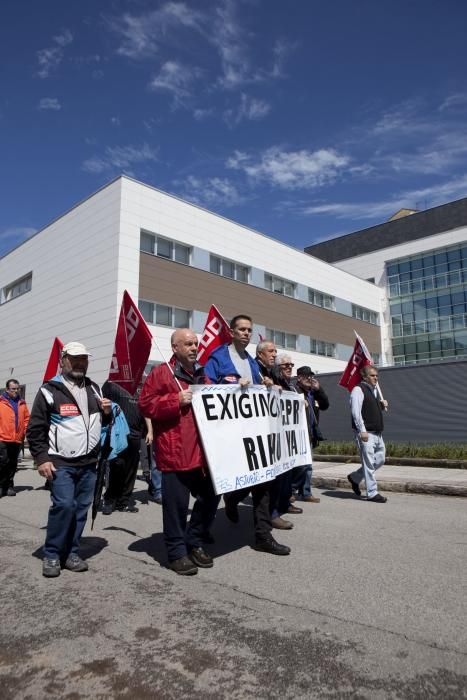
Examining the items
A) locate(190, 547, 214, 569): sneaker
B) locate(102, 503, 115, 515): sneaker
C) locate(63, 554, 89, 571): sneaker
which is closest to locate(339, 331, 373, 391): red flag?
locate(102, 503, 115, 515): sneaker

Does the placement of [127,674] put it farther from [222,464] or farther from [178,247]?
[178,247]

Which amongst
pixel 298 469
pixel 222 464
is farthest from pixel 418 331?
pixel 222 464

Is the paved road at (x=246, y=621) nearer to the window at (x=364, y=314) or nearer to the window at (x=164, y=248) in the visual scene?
the window at (x=164, y=248)

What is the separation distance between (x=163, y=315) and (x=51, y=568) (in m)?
21.2

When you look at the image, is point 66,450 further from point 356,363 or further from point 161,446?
point 356,363

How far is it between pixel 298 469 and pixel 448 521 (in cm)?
199

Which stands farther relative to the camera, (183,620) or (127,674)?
(183,620)

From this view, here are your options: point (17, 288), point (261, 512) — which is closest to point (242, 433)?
point (261, 512)

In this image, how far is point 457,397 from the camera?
14.3 meters

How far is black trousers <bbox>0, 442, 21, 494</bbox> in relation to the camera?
30.0 ft

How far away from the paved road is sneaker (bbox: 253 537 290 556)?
0.39 ft

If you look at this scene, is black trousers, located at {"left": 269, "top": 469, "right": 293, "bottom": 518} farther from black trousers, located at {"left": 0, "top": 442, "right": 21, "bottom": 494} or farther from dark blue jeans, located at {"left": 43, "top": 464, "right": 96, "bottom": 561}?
black trousers, located at {"left": 0, "top": 442, "right": 21, "bottom": 494}

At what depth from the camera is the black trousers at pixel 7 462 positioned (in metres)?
9.16

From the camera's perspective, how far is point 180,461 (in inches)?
169
